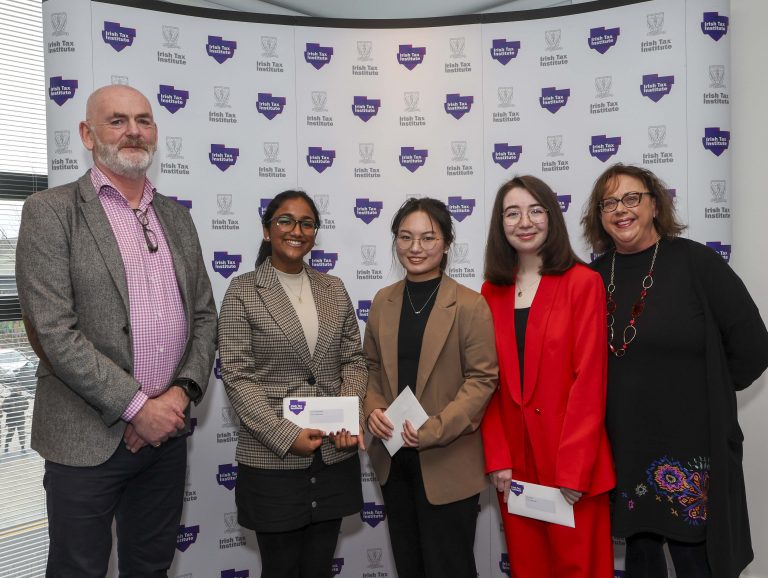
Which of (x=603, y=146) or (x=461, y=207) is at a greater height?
(x=603, y=146)

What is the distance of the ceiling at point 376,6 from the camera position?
4.50m

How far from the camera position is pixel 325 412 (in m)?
2.29

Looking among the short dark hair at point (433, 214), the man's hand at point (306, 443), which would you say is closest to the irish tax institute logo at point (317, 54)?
the short dark hair at point (433, 214)

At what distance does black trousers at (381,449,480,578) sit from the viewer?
2303 millimetres

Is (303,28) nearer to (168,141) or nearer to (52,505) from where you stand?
(168,141)

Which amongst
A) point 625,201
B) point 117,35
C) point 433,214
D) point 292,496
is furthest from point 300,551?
point 117,35

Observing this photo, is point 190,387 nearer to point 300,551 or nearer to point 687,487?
point 300,551

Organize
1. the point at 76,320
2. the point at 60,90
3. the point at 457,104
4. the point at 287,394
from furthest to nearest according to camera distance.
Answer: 1. the point at 457,104
2. the point at 60,90
3. the point at 287,394
4. the point at 76,320

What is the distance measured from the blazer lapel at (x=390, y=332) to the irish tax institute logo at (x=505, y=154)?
1.42 meters

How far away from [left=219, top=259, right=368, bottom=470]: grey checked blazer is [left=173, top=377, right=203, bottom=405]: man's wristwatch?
0.11 meters

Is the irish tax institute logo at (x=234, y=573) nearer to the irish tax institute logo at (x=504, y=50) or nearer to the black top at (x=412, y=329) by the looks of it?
the black top at (x=412, y=329)

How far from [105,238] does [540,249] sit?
65.6 inches

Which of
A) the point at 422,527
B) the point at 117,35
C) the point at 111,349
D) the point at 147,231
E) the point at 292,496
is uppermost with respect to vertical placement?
the point at 117,35

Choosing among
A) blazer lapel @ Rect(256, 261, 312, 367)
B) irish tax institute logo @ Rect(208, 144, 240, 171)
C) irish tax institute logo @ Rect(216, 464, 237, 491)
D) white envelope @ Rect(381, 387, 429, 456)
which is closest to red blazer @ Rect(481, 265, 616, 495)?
white envelope @ Rect(381, 387, 429, 456)
